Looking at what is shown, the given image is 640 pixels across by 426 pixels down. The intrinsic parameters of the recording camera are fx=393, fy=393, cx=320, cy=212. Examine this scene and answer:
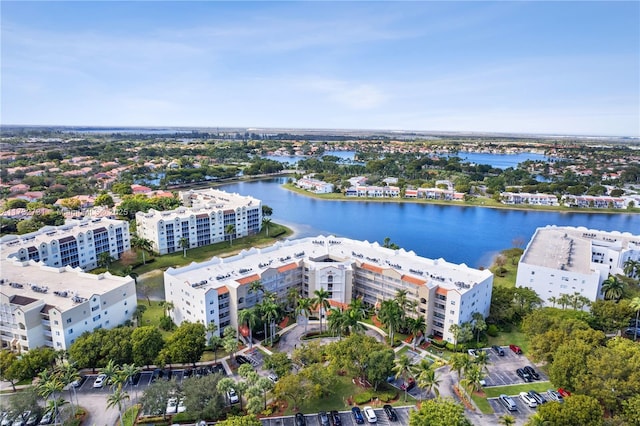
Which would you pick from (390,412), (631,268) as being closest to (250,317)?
(390,412)

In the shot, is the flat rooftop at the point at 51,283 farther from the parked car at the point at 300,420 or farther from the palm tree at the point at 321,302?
the parked car at the point at 300,420

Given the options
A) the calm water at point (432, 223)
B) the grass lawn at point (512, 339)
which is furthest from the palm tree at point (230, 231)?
the grass lawn at point (512, 339)

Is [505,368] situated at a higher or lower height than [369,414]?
lower

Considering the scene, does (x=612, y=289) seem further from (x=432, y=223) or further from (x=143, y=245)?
(x=143, y=245)

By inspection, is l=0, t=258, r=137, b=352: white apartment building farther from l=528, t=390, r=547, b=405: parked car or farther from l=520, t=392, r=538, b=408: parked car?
l=528, t=390, r=547, b=405: parked car

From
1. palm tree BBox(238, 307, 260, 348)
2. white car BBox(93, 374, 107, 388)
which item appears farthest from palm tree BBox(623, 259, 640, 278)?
white car BBox(93, 374, 107, 388)

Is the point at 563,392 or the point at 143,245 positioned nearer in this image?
the point at 563,392
